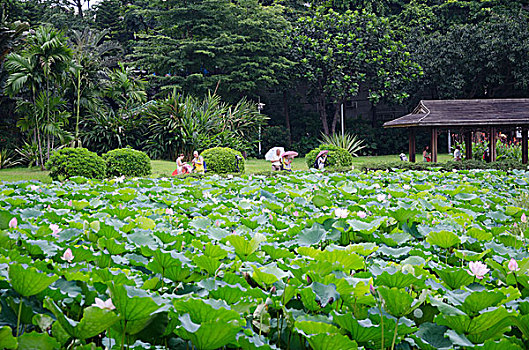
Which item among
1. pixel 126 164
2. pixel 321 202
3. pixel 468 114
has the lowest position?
pixel 126 164

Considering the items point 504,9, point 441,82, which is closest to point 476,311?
point 441,82

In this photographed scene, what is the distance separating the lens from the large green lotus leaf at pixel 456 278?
1.25 meters

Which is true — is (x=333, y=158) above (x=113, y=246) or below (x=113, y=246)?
below

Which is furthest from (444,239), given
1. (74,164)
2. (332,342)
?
(74,164)

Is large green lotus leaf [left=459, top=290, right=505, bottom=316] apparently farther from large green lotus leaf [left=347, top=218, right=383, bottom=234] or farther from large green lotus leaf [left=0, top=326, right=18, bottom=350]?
large green lotus leaf [left=0, top=326, right=18, bottom=350]

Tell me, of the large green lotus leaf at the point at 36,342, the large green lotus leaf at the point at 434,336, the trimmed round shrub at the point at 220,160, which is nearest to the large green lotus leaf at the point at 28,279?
the large green lotus leaf at the point at 36,342

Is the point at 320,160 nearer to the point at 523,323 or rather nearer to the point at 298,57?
the point at 298,57

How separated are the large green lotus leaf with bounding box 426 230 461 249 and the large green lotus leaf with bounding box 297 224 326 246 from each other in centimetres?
43

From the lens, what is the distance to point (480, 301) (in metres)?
1.02

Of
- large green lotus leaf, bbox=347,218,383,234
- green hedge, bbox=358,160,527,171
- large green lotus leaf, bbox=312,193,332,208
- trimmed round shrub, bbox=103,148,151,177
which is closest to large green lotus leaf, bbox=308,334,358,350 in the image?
large green lotus leaf, bbox=347,218,383,234

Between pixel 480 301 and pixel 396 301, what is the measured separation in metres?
0.21

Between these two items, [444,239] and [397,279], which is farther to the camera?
[444,239]

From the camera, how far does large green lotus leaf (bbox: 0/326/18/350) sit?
84 centimetres

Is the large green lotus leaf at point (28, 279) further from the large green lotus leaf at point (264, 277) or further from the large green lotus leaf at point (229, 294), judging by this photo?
the large green lotus leaf at point (264, 277)
